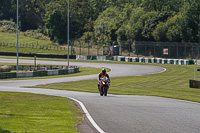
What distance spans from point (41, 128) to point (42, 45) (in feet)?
335

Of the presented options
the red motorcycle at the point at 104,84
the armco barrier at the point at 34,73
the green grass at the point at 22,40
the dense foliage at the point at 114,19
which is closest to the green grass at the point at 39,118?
the red motorcycle at the point at 104,84

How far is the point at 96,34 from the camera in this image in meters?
114

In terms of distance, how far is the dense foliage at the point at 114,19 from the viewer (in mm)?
79625

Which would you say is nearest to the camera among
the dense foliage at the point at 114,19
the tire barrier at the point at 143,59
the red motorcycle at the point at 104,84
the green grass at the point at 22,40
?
the red motorcycle at the point at 104,84

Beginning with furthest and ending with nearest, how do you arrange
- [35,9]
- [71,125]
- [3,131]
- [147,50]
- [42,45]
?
1. [35,9]
2. [42,45]
3. [147,50]
4. [71,125]
5. [3,131]

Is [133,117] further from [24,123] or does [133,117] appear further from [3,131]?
[3,131]

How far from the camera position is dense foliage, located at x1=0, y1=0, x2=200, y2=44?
79.6 meters

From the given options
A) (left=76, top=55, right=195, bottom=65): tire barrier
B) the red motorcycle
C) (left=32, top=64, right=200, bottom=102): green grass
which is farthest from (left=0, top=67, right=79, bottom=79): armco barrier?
the red motorcycle

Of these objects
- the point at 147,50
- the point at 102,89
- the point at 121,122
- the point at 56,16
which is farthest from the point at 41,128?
the point at 56,16

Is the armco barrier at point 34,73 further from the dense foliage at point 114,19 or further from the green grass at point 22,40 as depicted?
the green grass at point 22,40

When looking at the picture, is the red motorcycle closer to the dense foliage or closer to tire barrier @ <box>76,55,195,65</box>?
tire barrier @ <box>76,55,195,65</box>

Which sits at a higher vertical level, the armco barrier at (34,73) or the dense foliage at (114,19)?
the dense foliage at (114,19)

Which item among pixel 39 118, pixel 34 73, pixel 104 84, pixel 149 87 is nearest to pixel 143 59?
pixel 34 73

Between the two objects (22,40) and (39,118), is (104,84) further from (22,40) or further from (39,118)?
(22,40)
